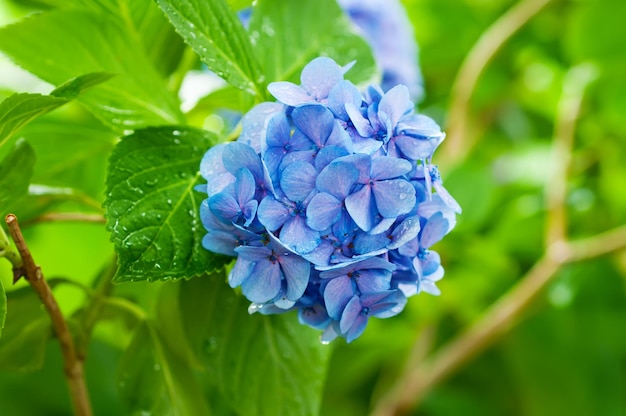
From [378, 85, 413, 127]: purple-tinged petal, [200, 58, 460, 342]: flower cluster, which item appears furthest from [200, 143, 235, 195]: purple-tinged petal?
[378, 85, 413, 127]: purple-tinged petal

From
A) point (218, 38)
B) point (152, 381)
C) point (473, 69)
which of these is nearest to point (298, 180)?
point (218, 38)

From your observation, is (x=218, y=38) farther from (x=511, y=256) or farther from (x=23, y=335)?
(x=511, y=256)

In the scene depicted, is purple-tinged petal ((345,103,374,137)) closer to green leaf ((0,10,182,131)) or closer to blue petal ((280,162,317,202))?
blue petal ((280,162,317,202))

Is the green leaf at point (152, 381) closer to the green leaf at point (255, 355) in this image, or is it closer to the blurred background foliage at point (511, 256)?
the green leaf at point (255, 355)

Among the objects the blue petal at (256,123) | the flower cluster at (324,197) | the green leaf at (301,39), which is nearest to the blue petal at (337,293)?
the flower cluster at (324,197)

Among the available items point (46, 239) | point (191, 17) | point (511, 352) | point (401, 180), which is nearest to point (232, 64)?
point (191, 17)
